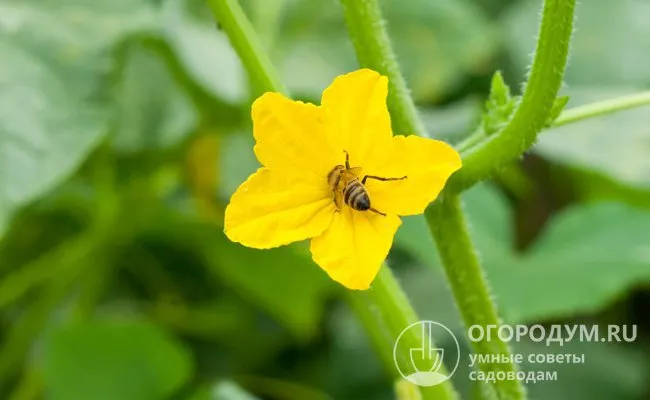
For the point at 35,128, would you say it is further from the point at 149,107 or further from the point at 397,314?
the point at 397,314

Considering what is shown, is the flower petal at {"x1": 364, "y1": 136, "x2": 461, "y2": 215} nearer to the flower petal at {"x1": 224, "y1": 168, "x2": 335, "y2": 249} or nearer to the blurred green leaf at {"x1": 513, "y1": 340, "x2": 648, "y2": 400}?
the flower petal at {"x1": 224, "y1": 168, "x2": 335, "y2": 249}

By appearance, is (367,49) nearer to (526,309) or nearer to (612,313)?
(526,309)

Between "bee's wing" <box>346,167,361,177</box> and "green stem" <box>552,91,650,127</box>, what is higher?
"bee's wing" <box>346,167,361,177</box>

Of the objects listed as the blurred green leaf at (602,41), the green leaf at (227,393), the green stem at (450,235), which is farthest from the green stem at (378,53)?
the blurred green leaf at (602,41)

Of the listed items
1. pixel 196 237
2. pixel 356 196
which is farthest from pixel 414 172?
pixel 196 237

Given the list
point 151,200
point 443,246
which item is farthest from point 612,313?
point 443,246

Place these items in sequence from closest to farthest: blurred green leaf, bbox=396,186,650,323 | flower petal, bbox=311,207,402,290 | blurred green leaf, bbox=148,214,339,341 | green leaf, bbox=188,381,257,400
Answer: flower petal, bbox=311,207,402,290 < green leaf, bbox=188,381,257,400 < blurred green leaf, bbox=396,186,650,323 < blurred green leaf, bbox=148,214,339,341

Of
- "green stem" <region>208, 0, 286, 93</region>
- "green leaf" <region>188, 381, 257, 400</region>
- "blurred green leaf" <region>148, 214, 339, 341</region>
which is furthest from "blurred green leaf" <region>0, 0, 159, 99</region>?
"green stem" <region>208, 0, 286, 93</region>

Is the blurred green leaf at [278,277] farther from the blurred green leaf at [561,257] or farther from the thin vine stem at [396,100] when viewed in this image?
the thin vine stem at [396,100]
